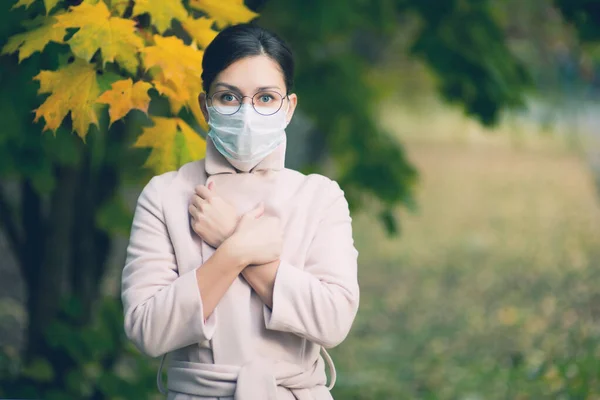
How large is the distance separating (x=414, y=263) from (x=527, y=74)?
298 inches

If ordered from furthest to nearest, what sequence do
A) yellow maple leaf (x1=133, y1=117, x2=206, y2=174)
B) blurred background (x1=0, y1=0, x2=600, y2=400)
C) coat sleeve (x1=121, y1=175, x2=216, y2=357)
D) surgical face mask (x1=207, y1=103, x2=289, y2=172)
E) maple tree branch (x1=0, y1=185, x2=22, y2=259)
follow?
maple tree branch (x1=0, y1=185, x2=22, y2=259) → blurred background (x1=0, y1=0, x2=600, y2=400) → yellow maple leaf (x1=133, y1=117, x2=206, y2=174) → surgical face mask (x1=207, y1=103, x2=289, y2=172) → coat sleeve (x1=121, y1=175, x2=216, y2=357)

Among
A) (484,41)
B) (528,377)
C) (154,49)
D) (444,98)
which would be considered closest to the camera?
(154,49)

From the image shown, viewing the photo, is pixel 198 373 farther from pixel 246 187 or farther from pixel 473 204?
pixel 473 204

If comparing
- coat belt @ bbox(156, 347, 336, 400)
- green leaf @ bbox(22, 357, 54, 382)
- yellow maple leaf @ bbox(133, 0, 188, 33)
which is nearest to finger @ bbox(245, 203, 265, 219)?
coat belt @ bbox(156, 347, 336, 400)

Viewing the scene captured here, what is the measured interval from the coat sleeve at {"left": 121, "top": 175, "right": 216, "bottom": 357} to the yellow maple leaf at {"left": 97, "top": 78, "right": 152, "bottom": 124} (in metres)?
0.51

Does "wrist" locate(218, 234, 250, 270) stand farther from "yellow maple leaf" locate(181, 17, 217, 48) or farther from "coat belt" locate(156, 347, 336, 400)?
"yellow maple leaf" locate(181, 17, 217, 48)

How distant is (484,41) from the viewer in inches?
190

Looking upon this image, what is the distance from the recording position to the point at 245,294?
78.7 inches

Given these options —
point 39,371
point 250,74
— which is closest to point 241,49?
point 250,74

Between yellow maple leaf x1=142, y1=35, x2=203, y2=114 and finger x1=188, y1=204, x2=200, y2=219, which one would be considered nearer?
finger x1=188, y1=204, x2=200, y2=219

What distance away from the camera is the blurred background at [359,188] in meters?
3.94

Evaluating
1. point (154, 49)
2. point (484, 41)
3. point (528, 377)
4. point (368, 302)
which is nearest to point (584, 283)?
point (368, 302)

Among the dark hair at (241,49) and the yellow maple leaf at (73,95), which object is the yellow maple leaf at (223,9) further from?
the dark hair at (241,49)

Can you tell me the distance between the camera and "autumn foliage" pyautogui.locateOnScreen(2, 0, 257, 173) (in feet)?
8.23
